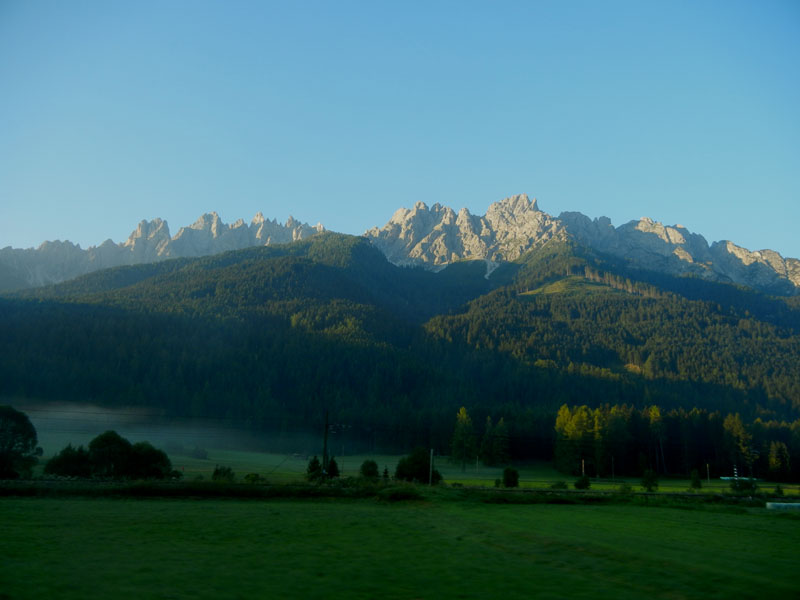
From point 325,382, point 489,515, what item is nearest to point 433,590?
point 489,515

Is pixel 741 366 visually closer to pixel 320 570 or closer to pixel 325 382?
pixel 325 382

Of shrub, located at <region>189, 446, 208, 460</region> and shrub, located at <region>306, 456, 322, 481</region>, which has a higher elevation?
shrub, located at <region>306, 456, 322, 481</region>

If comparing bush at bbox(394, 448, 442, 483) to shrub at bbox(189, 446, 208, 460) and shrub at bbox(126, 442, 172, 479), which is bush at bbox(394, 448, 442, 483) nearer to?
shrub at bbox(126, 442, 172, 479)

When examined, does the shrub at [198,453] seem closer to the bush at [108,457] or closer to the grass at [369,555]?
the bush at [108,457]

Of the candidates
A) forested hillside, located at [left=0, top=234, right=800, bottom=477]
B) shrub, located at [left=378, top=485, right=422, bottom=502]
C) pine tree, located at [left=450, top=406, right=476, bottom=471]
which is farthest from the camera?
forested hillside, located at [left=0, top=234, right=800, bottom=477]

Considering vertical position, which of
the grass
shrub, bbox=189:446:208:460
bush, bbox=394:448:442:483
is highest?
the grass

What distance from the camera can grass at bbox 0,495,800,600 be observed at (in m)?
13.8

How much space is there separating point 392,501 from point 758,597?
3240 cm

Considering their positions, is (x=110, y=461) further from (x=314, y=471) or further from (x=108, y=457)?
(x=314, y=471)

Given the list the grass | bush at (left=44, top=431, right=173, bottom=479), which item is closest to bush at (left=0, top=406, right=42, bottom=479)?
bush at (left=44, top=431, right=173, bottom=479)

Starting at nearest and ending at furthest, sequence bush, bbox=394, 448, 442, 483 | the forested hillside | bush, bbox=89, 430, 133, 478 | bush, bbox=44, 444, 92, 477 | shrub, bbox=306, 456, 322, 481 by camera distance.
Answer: shrub, bbox=306, 456, 322, 481
bush, bbox=44, 444, 92, 477
bush, bbox=89, 430, 133, 478
bush, bbox=394, 448, 442, 483
the forested hillside

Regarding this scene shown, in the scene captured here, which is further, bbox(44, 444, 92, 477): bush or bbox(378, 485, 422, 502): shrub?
bbox(44, 444, 92, 477): bush

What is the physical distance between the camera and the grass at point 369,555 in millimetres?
13789

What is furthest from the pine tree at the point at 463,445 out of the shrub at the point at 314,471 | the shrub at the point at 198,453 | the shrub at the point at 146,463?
the shrub at the point at 146,463
